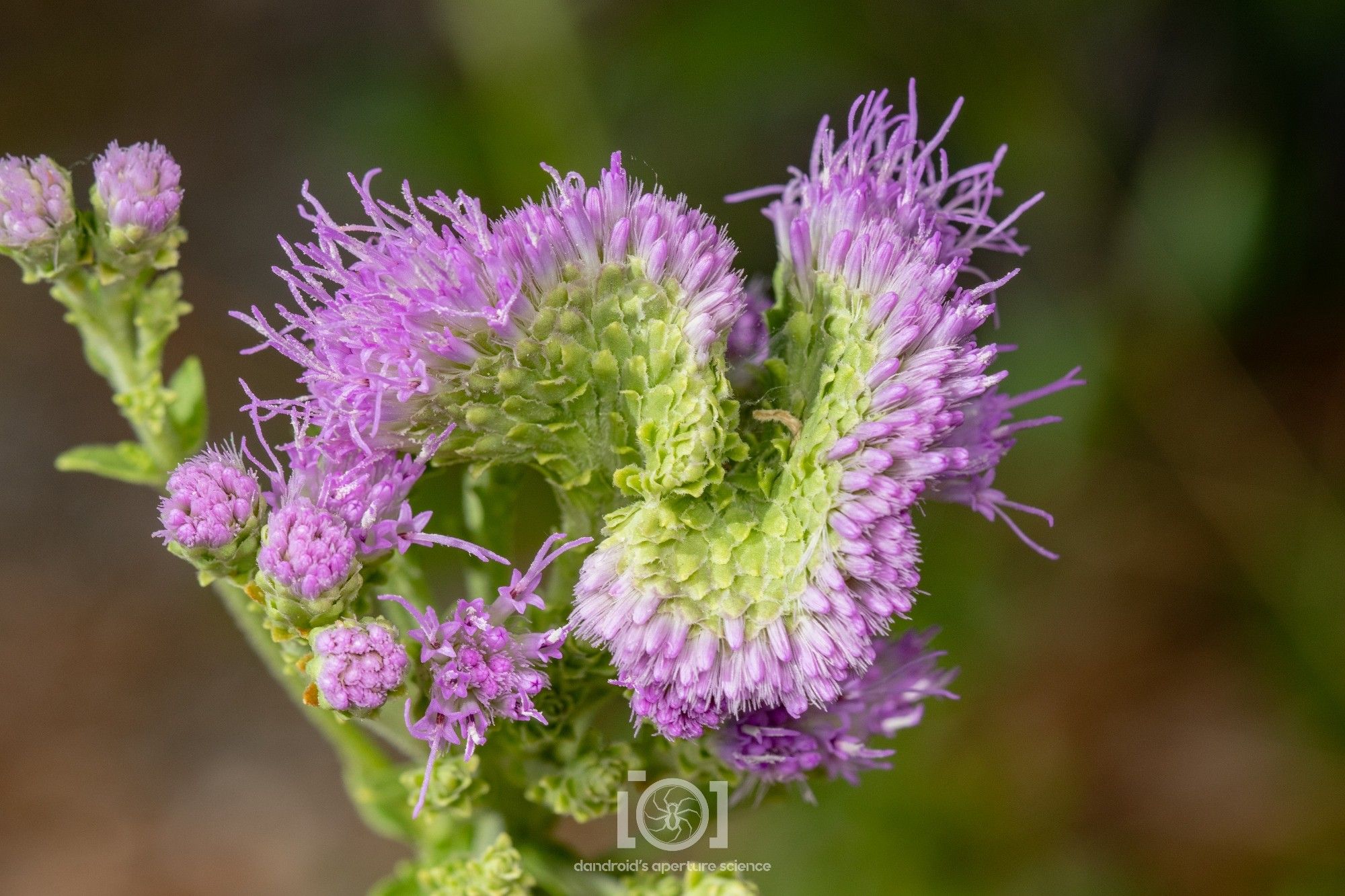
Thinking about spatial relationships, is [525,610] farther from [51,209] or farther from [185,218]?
[185,218]

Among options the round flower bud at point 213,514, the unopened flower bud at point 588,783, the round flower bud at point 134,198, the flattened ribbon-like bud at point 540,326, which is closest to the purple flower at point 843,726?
the unopened flower bud at point 588,783

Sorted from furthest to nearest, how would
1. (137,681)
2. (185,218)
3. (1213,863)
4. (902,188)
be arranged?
(185,218)
(137,681)
(1213,863)
(902,188)

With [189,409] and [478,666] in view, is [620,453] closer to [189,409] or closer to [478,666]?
[478,666]

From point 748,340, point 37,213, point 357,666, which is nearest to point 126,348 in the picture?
point 37,213

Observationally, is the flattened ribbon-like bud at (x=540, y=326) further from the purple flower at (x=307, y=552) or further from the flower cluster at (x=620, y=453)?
the purple flower at (x=307, y=552)

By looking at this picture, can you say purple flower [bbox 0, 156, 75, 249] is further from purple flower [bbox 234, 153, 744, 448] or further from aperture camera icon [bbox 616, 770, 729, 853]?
aperture camera icon [bbox 616, 770, 729, 853]

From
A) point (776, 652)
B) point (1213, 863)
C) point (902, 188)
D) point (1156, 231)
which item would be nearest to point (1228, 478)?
point (1156, 231)
